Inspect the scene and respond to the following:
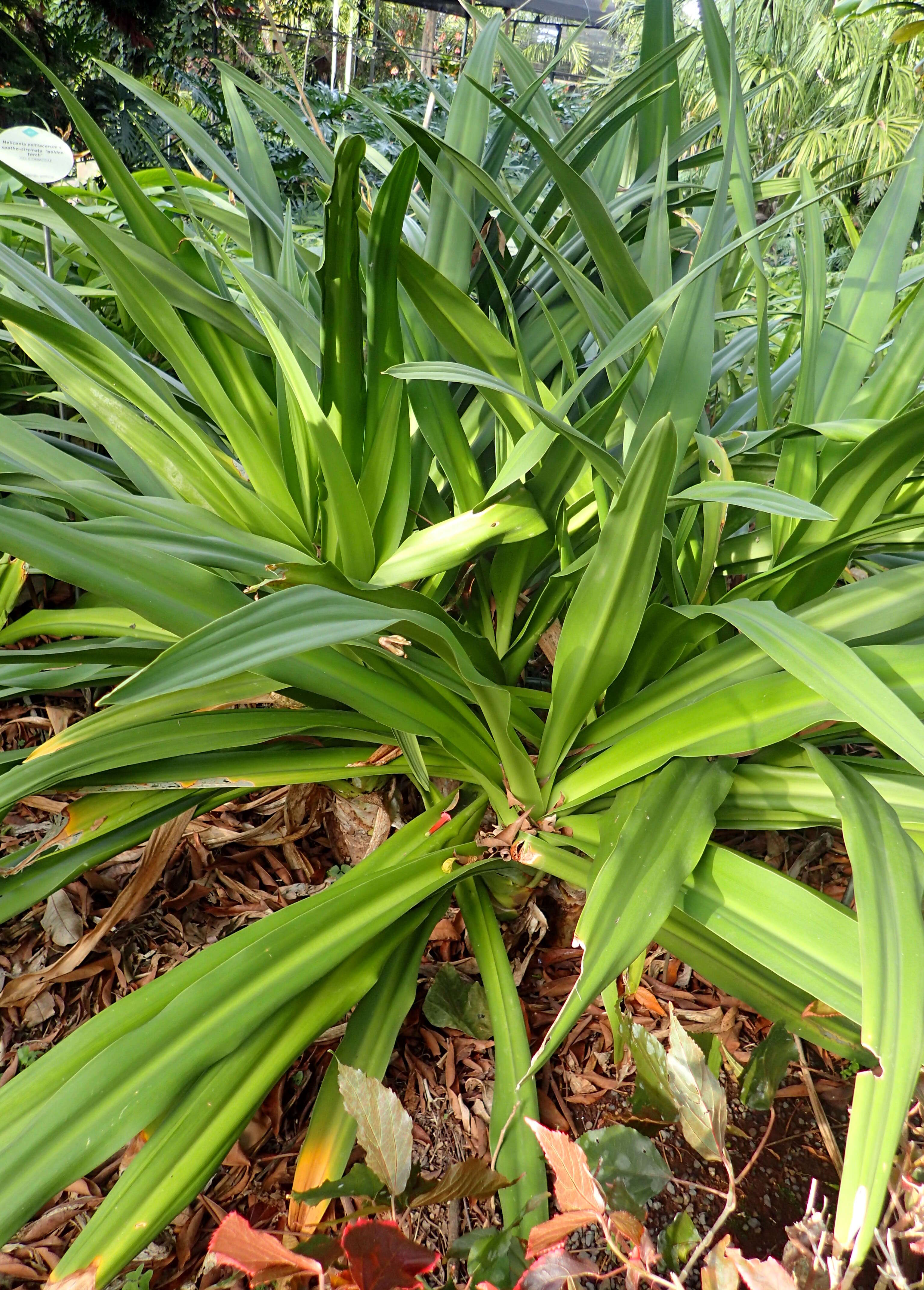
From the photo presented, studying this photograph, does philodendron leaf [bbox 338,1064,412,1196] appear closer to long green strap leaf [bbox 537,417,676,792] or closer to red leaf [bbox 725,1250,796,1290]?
red leaf [bbox 725,1250,796,1290]

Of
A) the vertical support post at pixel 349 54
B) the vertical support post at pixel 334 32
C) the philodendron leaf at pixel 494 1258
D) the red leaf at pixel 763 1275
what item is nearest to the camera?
the red leaf at pixel 763 1275

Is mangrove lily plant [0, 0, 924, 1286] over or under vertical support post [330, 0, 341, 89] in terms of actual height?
under

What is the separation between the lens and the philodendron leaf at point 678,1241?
0.45 m

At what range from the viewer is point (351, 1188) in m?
0.46

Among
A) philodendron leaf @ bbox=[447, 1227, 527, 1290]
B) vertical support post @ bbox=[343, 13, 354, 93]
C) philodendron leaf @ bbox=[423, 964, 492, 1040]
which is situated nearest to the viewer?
philodendron leaf @ bbox=[447, 1227, 527, 1290]

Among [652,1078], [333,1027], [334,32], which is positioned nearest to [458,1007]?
[333,1027]

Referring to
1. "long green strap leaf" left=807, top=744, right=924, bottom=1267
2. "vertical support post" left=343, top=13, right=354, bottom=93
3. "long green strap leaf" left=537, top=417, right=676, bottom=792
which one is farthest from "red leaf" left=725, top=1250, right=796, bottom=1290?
"vertical support post" left=343, top=13, right=354, bottom=93

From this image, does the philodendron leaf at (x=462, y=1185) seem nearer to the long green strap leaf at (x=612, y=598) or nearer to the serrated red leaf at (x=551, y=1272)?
the serrated red leaf at (x=551, y=1272)

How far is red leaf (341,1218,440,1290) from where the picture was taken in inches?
14.8

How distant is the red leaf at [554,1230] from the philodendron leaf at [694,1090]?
11cm

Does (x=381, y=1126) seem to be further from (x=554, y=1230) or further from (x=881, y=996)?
(x=881, y=996)

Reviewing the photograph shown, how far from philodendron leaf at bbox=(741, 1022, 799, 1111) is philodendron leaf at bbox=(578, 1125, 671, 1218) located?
10 cm

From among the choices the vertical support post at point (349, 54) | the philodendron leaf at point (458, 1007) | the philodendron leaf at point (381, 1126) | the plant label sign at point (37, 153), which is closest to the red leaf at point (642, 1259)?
the philodendron leaf at point (381, 1126)

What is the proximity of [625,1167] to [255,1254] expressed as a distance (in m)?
0.22
